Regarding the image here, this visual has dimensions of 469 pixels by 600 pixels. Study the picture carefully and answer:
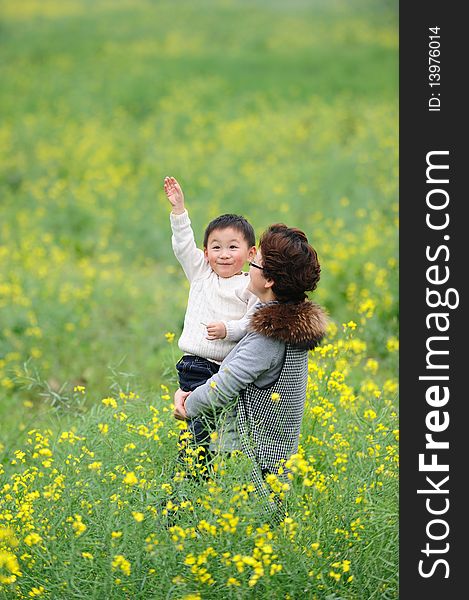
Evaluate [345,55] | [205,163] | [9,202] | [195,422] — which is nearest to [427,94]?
[195,422]

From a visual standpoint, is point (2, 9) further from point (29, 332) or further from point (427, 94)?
point (427, 94)

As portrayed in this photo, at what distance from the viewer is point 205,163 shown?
39.8ft

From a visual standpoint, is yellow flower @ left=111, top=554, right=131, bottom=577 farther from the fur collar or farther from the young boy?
the fur collar

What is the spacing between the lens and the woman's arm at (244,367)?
3504 mm

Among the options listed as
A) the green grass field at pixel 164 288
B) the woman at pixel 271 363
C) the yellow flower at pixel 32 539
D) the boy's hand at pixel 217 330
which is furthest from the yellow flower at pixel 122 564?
the boy's hand at pixel 217 330

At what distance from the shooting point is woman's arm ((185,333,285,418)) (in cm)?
350

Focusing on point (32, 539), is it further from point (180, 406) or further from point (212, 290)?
point (212, 290)

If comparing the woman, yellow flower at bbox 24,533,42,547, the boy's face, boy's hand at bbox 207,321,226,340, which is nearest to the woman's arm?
the woman

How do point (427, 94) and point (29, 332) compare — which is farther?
point (29, 332)

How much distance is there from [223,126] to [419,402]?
11172 mm

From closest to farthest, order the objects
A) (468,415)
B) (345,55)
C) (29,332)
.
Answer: (468,415) < (29,332) < (345,55)

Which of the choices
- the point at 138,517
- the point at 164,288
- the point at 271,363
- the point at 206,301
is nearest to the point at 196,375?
the point at 206,301

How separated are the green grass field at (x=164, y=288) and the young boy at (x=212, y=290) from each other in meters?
0.32

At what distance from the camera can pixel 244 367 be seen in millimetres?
3498
